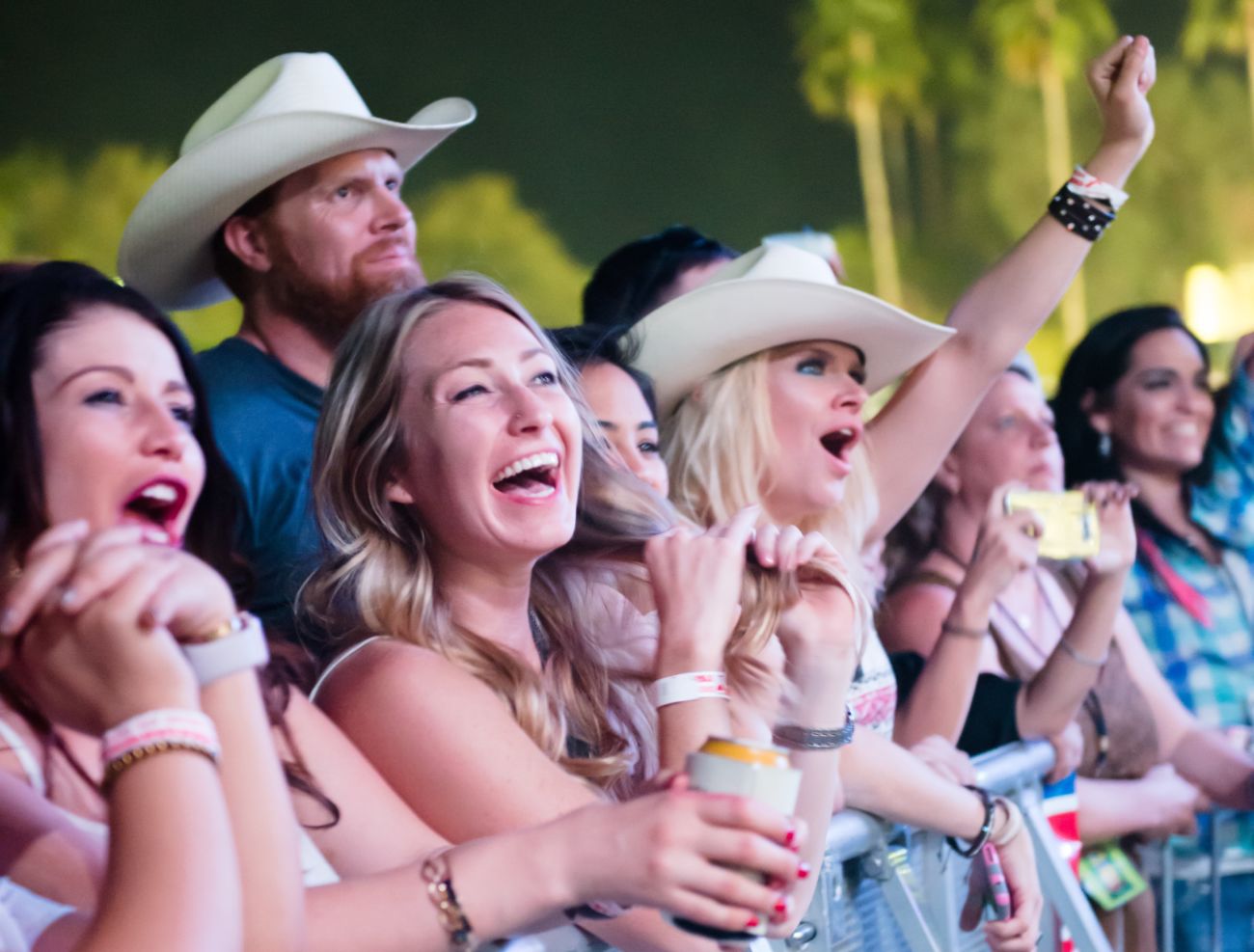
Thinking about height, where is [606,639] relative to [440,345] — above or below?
below

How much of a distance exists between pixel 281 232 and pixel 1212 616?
2.19 meters

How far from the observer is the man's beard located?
8.80 feet

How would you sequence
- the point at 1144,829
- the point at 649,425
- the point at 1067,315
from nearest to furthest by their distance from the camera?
the point at 649,425 → the point at 1144,829 → the point at 1067,315

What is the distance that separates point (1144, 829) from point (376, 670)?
6.46ft

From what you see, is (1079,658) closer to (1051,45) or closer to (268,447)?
(268,447)

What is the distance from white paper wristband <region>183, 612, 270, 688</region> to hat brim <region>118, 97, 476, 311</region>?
165 cm

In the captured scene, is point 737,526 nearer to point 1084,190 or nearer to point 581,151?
point 1084,190

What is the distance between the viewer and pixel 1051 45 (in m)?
8.10

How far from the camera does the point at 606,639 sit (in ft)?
6.17

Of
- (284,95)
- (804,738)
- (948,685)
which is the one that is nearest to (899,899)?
(804,738)

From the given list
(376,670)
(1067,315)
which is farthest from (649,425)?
(1067,315)

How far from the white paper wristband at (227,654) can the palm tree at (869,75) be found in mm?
7257

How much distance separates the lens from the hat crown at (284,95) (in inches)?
107

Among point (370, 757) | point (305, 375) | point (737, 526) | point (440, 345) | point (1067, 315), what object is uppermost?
point (1067, 315)
